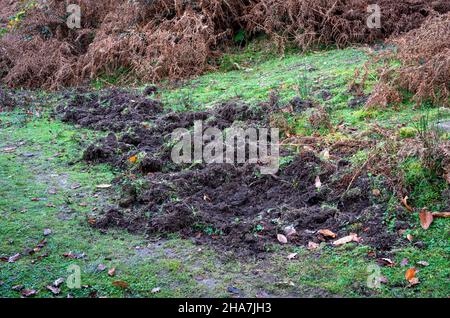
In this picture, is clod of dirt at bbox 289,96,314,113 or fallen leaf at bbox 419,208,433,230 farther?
clod of dirt at bbox 289,96,314,113

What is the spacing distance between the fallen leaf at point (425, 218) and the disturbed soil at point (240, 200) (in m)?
0.27

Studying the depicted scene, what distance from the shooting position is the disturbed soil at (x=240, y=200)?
13.8 feet

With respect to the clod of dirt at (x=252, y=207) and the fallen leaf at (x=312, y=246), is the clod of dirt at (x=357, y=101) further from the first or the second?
the fallen leaf at (x=312, y=246)

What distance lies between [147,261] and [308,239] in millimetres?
1306

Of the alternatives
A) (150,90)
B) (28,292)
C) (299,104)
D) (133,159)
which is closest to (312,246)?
(28,292)

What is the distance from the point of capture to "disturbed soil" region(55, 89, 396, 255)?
4.21 metres

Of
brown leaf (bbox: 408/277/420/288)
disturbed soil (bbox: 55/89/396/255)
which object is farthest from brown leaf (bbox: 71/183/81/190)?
brown leaf (bbox: 408/277/420/288)

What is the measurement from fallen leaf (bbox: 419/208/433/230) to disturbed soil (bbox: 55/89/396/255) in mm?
272

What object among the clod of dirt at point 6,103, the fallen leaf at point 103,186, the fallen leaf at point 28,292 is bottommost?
the clod of dirt at point 6,103

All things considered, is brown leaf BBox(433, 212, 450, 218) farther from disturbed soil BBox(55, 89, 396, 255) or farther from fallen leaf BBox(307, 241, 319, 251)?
fallen leaf BBox(307, 241, 319, 251)

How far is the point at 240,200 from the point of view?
15.7 feet

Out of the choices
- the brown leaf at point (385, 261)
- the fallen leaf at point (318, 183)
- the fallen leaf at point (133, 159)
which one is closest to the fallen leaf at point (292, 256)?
the brown leaf at point (385, 261)
